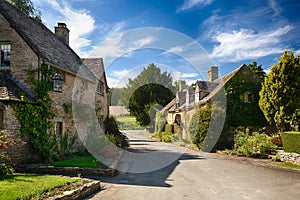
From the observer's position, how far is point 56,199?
6.23m

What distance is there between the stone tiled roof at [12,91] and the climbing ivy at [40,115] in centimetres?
29

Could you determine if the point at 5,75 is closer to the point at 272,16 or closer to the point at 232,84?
the point at 272,16

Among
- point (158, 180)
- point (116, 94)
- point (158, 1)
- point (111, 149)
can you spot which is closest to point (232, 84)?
point (158, 1)

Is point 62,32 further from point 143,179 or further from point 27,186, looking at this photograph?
point 27,186

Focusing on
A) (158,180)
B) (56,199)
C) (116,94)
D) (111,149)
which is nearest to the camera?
(56,199)

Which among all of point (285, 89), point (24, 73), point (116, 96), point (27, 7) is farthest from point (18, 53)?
point (116, 96)

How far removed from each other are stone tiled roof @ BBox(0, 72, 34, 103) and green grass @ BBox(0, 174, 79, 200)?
169 inches

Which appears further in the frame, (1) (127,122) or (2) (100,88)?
(1) (127,122)

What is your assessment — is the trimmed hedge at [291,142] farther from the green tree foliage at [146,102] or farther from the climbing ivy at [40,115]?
the green tree foliage at [146,102]

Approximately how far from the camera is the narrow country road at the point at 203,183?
7855 mm

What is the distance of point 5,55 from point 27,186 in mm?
8925

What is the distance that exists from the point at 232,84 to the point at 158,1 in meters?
10.2

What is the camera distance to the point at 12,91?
38.1 feet

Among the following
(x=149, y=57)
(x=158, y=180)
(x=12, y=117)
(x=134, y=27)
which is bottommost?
(x=158, y=180)
